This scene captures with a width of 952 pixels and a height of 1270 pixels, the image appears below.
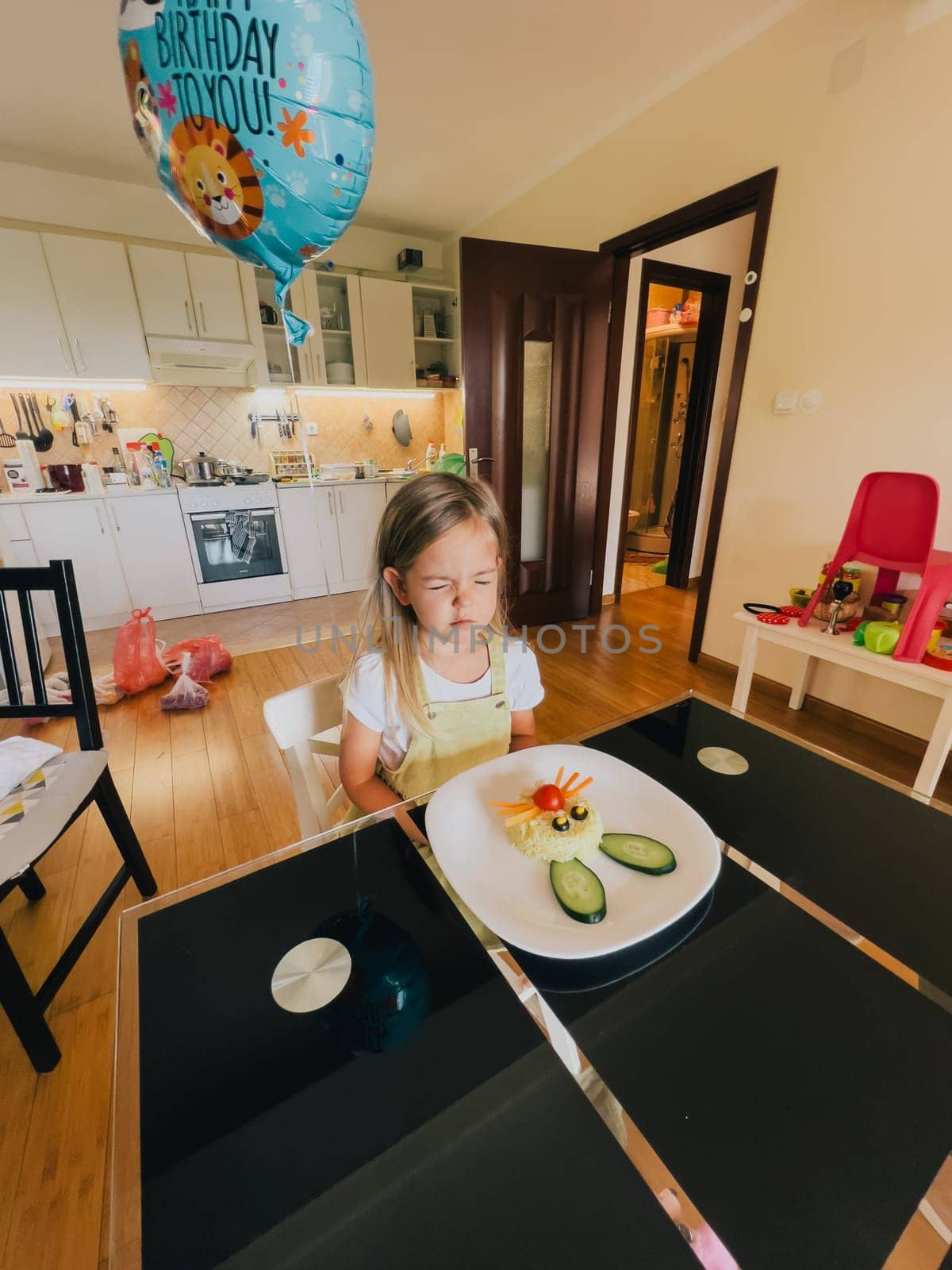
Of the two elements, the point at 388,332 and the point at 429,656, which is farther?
the point at 388,332

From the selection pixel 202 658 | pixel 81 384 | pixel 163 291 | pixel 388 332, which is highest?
pixel 163 291

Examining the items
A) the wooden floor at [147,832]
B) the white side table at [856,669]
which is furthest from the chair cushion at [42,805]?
the white side table at [856,669]

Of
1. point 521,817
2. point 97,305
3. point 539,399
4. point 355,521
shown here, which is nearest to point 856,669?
point 521,817

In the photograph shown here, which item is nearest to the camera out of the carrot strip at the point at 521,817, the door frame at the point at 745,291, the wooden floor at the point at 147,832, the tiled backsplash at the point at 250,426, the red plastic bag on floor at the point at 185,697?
the carrot strip at the point at 521,817

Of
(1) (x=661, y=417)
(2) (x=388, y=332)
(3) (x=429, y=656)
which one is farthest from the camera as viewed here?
(1) (x=661, y=417)

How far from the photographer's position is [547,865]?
0.63 meters

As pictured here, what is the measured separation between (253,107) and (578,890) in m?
1.31

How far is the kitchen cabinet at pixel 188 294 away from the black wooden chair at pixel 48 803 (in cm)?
293

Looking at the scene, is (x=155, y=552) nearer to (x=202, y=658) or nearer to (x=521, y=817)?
(x=202, y=658)

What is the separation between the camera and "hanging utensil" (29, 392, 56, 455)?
3229mm

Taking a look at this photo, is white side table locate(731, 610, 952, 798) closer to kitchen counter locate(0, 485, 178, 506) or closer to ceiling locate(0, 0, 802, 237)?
ceiling locate(0, 0, 802, 237)

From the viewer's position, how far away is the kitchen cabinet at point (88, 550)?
117 inches

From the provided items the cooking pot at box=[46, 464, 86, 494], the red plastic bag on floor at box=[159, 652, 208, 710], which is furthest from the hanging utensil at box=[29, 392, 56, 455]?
the red plastic bag on floor at box=[159, 652, 208, 710]

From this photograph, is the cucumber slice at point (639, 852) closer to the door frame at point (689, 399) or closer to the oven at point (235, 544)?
the door frame at point (689, 399)
